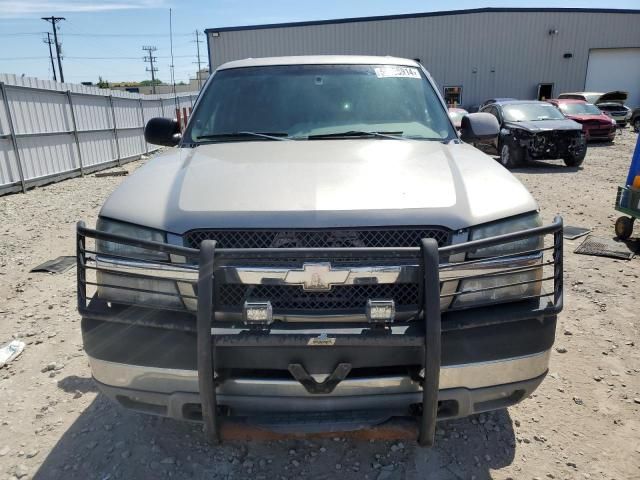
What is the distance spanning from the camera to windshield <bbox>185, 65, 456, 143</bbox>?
10.1 ft

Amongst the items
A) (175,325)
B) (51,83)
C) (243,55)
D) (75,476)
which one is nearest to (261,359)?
(175,325)

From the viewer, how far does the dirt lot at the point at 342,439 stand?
7.61 ft

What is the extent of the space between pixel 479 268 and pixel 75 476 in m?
2.14

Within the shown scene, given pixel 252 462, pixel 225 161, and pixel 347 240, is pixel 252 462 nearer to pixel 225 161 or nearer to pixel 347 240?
pixel 347 240

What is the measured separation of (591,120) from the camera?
55.1ft

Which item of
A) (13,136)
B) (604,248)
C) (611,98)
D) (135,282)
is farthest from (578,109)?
(135,282)

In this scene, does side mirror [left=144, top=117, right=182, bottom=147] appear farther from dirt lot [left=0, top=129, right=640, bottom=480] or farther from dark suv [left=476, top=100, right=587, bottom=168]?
dark suv [left=476, top=100, right=587, bottom=168]

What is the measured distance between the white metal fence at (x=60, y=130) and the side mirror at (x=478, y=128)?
9.67 m

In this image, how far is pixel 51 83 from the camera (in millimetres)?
11359

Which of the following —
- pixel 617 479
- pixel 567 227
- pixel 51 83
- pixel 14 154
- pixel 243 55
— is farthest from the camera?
pixel 243 55

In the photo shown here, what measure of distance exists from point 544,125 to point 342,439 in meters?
11.7

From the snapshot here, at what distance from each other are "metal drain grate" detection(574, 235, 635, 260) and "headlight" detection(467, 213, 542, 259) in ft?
13.3

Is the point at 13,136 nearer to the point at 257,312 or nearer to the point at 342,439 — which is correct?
the point at 342,439

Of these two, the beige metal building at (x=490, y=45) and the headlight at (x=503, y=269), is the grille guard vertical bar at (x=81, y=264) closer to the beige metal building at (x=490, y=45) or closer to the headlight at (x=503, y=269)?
the headlight at (x=503, y=269)
